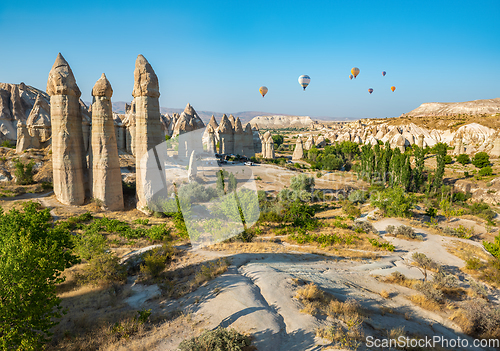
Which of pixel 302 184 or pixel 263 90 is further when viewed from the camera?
pixel 263 90

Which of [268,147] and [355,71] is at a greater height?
[355,71]

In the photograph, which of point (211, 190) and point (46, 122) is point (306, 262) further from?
point (46, 122)

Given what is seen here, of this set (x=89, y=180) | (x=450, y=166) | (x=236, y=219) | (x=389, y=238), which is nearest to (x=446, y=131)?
(x=450, y=166)

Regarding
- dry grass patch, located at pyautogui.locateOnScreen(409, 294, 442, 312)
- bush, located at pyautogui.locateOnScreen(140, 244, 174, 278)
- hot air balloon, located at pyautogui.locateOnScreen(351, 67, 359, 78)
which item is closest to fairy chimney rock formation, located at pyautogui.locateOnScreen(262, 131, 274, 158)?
hot air balloon, located at pyautogui.locateOnScreen(351, 67, 359, 78)

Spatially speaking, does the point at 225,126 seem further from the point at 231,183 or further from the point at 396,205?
the point at 396,205

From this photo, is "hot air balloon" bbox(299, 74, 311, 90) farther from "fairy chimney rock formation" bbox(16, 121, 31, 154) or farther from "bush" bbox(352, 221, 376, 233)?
"fairy chimney rock formation" bbox(16, 121, 31, 154)

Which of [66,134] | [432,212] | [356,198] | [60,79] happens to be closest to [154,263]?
[66,134]
